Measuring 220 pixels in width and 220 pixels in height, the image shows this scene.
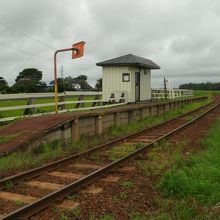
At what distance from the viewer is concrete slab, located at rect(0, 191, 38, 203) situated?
5762 mm

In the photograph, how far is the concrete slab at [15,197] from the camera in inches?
227

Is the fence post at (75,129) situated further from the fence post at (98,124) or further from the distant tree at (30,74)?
the distant tree at (30,74)

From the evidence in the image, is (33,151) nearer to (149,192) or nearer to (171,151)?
(171,151)

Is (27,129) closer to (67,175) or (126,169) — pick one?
(67,175)

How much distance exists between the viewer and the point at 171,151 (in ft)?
31.8

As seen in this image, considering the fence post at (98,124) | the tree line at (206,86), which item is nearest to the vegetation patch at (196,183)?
the fence post at (98,124)

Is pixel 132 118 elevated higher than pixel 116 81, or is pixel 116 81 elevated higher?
pixel 116 81

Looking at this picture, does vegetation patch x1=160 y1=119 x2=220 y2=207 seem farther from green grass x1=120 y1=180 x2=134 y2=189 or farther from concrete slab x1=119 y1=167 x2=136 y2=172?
concrete slab x1=119 y1=167 x2=136 y2=172

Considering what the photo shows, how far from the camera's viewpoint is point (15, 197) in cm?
593

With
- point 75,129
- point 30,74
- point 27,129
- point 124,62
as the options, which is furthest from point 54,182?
point 30,74

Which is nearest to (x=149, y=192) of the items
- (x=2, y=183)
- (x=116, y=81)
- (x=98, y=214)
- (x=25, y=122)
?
(x=98, y=214)

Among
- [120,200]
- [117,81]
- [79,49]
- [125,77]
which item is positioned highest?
[79,49]

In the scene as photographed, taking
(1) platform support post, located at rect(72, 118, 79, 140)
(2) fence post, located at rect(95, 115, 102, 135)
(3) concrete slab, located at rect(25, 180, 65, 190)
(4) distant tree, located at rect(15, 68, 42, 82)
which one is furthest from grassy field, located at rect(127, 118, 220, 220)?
(4) distant tree, located at rect(15, 68, 42, 82)

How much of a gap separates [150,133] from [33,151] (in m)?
5.22
